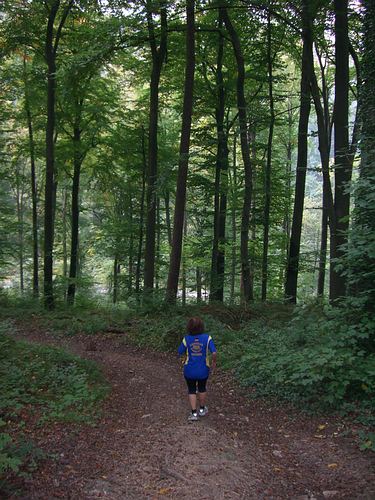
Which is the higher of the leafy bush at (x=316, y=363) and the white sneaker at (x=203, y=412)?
the leafy bush at (x=316, y=363)

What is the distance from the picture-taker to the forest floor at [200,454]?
4.07 metres

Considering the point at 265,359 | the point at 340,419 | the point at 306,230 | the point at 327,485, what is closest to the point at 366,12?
the point at 265,359

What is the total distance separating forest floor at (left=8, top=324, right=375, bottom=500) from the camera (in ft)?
13.3

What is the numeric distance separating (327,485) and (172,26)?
1395 centimetres

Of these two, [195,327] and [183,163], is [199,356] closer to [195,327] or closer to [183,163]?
→ [195,327]

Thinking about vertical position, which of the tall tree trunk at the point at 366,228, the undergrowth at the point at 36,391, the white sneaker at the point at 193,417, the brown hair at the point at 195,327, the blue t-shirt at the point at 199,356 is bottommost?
the white sneaker at the point at 193,417

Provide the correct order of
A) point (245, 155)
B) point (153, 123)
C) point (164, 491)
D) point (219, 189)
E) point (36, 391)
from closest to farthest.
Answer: point (164, 491) → point (36, 391) → point (245, 155) → point (153, 123) → point (219, 189)

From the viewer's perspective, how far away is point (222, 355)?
353 inches

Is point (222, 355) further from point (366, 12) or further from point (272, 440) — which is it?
point (366, 12)

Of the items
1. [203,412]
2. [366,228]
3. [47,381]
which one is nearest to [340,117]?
[366,228]

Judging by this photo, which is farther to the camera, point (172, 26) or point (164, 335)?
point (172, 26)

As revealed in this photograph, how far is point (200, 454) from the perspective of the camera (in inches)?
188

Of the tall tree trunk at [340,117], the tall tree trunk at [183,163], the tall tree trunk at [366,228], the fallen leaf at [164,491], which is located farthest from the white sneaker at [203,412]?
the tall tree trunk at [183,163]

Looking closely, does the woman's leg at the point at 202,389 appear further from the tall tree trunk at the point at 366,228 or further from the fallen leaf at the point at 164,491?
the tall tree trunk at the point at 366,228
